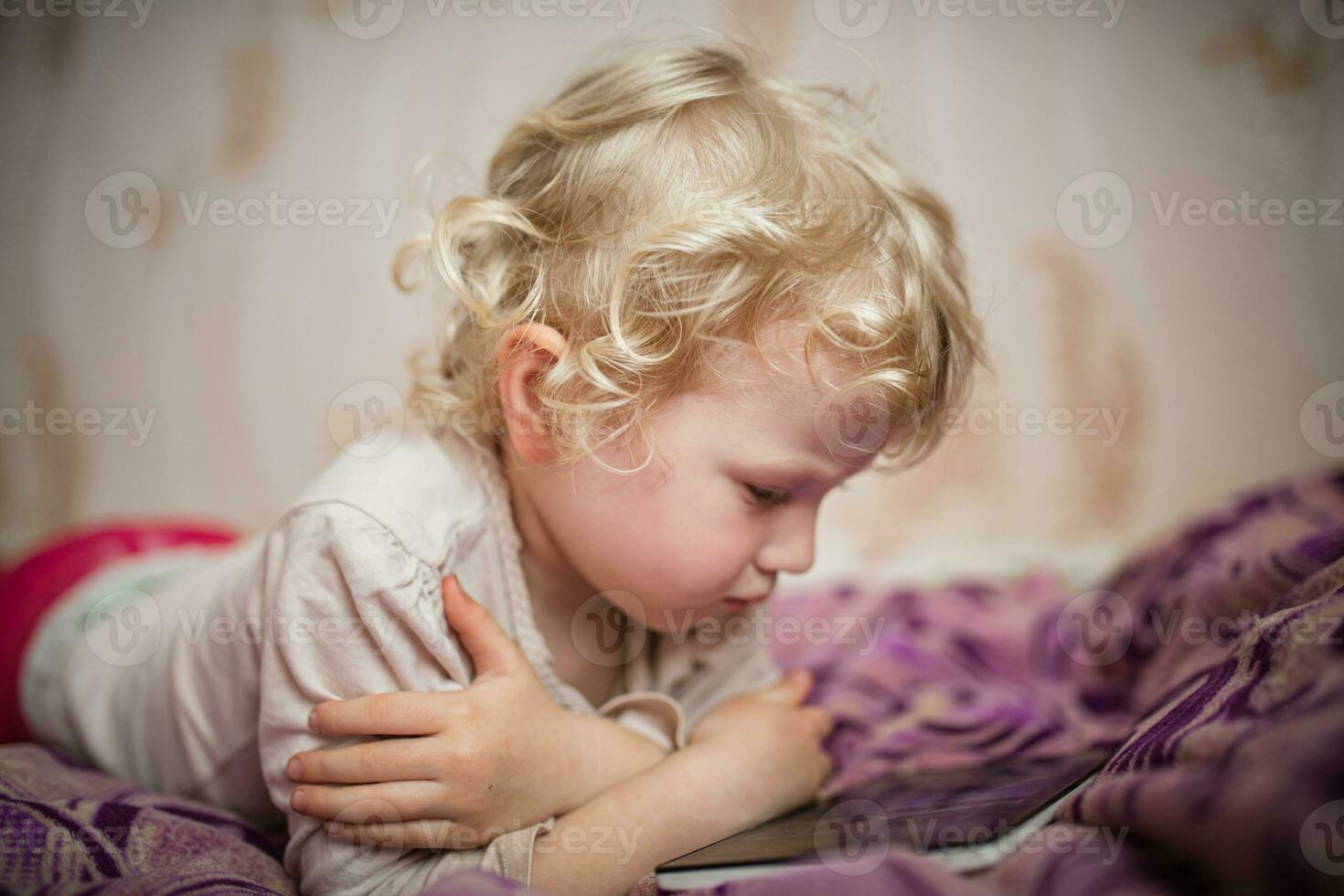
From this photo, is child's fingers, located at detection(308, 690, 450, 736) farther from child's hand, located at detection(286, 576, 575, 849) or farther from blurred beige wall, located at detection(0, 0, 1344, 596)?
blurred beige wall, located at detection(0, 0, 1344, 596)

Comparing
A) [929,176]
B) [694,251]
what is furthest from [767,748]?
[929,176]

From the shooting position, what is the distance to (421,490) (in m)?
0.81

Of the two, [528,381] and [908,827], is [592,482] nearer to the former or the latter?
[528,381]

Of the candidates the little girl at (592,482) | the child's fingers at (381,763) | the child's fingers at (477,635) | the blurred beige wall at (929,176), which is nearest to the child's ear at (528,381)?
the little girl at (592,482)

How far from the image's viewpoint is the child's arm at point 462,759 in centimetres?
69

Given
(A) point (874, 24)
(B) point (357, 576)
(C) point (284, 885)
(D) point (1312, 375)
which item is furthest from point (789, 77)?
(D) point (1312, 375)

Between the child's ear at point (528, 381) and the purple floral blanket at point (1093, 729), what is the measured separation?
0.37 m

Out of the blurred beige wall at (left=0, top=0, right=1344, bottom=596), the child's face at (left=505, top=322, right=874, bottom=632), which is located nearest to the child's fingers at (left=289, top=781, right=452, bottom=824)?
the child's face at (left=505, top=322, right=874, bottom=632)

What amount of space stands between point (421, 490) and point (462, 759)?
0.24 meters

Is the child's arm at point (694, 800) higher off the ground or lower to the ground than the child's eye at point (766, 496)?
lower

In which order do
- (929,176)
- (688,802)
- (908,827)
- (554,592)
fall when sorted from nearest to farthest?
(908,827) < (688,802) < (554,592) < (929,176)

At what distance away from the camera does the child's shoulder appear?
2.52 feet

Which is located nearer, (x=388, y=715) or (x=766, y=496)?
(x=388, y=715)

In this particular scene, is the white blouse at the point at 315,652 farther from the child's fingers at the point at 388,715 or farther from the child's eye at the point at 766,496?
the child's eye at the point at 766,496
